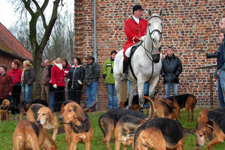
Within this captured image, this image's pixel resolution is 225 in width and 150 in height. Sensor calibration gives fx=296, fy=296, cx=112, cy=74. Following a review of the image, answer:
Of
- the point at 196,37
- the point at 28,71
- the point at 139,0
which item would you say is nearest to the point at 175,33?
the point at 196,37

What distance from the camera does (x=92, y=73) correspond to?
10.6m

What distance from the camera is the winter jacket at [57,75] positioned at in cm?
1049

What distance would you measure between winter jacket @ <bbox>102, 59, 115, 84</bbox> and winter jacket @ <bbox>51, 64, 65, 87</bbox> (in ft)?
4.99

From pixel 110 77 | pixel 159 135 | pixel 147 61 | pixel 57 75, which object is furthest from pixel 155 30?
pixel 57 75

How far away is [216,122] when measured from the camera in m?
4.84

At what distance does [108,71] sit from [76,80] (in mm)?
1187

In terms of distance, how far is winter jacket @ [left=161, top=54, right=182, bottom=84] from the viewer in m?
9.78

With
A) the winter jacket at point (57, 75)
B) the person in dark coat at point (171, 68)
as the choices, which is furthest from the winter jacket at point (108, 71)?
the person in dark coat at point (171, 68)

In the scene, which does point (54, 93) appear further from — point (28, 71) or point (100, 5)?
point (100, 5)

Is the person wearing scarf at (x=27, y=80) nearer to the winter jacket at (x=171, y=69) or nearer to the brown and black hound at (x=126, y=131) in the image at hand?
the winter jacket at (x=171, y=69)

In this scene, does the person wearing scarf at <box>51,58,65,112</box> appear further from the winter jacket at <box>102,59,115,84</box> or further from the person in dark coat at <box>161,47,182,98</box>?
the person in dark coat at <box>161,47,182,98</box>

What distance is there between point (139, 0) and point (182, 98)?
497 cm

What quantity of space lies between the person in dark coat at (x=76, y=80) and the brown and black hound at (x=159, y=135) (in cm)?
667

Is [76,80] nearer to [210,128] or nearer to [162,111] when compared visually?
[162,111]
